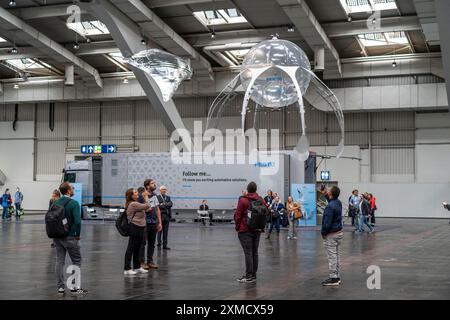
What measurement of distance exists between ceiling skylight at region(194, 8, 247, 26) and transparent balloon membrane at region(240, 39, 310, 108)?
18521 millimetres

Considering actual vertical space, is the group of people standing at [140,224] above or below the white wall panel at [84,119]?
below

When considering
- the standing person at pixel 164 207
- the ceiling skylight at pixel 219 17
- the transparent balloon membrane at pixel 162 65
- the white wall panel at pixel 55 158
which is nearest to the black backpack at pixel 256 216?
the standing person at pixel 164 207

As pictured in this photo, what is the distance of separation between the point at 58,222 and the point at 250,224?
354cm

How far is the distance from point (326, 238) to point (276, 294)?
1.72 metres

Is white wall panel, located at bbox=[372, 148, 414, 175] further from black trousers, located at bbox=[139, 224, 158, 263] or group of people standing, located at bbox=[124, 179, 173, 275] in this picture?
black trousers, located at bbox=[139, 224, 158, 263]

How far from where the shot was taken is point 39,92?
153ft

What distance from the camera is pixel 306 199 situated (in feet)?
96.9

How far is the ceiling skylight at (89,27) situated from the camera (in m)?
34.8

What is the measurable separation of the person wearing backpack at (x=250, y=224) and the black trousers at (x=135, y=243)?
2.01 meters

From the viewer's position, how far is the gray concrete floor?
1009 cm

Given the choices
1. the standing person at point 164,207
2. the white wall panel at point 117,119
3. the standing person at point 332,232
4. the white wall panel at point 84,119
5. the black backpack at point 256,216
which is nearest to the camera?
the standing person at point 332,232

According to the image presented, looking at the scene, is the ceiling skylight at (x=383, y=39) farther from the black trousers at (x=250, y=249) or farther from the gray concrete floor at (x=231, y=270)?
the black trousers at (x=250, y=249)

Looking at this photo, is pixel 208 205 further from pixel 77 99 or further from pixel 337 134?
pixel 77 99
